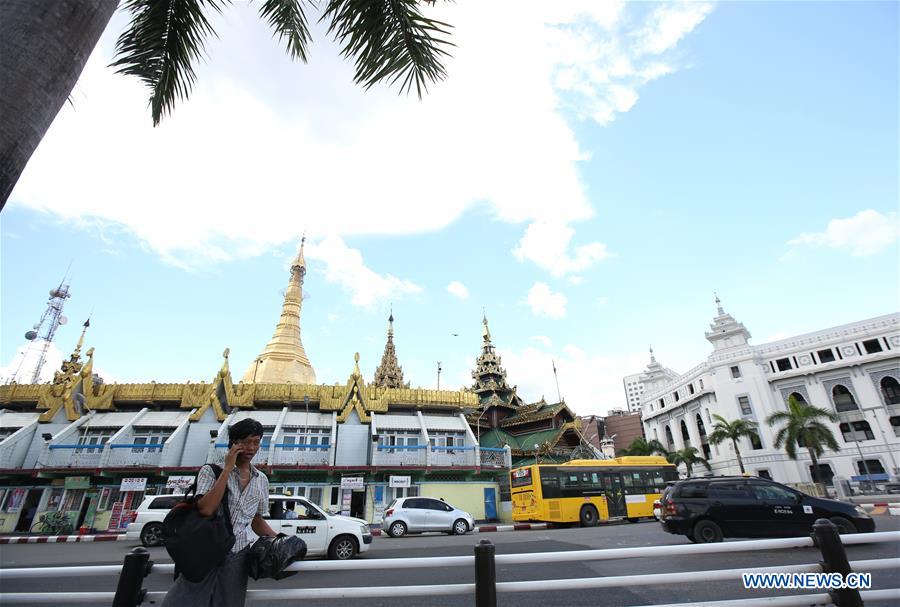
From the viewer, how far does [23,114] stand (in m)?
2.60

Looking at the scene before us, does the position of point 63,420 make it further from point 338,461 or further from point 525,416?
point 525,416

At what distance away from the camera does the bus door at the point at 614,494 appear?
1991 centimetres

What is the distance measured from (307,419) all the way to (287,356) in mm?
11470

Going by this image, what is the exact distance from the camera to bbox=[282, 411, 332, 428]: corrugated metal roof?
24.2m

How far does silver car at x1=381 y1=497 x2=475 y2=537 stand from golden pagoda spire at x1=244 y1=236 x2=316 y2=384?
19204mm

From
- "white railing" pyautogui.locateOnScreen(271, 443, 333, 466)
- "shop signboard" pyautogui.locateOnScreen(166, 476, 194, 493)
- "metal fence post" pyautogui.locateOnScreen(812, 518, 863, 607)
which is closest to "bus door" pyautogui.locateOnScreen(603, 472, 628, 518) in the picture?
"white railing" pyautogui.locateOnScreen(271, 443, 333, 466)

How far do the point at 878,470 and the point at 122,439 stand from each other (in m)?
54.4

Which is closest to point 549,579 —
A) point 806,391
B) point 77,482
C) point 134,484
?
point 134,484

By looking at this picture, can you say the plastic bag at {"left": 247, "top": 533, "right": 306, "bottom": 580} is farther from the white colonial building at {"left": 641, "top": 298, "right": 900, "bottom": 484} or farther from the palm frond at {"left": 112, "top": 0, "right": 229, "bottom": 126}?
the white colonial building at {"left": 641, "top": 298, "right": 900, "bottom": 484}

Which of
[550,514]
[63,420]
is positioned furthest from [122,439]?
[550,514]

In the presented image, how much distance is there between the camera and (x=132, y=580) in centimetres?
264

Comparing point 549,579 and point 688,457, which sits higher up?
point 688,457

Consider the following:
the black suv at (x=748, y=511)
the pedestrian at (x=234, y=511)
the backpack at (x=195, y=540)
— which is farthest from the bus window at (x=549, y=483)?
the backpack at (x=195, y=540)

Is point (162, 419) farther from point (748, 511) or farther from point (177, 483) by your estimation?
point (748, 511)
